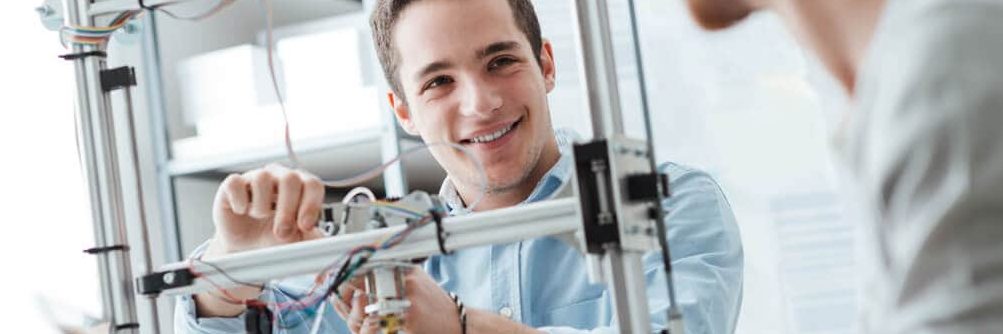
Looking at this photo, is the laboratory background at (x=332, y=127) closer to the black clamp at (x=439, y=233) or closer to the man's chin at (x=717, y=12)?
the black clamp at (x=439, y=233)

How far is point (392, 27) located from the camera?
6.21ft

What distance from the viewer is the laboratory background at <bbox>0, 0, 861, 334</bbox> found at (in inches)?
98.2

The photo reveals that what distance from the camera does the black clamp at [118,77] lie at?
→ 161 cm

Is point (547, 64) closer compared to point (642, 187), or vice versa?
point (642, 187)

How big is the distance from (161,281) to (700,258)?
60 centimetres

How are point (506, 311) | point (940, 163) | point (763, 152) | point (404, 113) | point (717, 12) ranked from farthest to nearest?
point (763, 152)
point (404, 113)
point (506, 311)
point (717, 12)
point (940, 163)

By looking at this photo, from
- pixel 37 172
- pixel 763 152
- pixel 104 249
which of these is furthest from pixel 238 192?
pixel 37 172

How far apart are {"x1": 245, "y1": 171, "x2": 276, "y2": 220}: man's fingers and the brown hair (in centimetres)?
43

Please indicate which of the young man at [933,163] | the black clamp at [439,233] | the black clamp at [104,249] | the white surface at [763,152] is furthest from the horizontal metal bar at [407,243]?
the white surface at [763,152]

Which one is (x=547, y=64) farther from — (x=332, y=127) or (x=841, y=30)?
(x=841, y=30)

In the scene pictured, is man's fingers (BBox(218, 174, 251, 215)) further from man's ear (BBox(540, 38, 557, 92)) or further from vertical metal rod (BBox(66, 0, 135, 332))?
man's ear (BBox(540, 38, 557, 92))

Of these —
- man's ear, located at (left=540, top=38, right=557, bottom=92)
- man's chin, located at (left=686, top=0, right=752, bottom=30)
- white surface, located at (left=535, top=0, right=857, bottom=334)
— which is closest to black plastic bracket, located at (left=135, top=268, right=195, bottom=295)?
man's ear, located at (left=540, top=38, right=557, bottom=92)

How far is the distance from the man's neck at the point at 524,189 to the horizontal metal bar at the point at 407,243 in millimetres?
467

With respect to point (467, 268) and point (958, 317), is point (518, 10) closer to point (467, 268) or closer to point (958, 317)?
point (467, 268)
